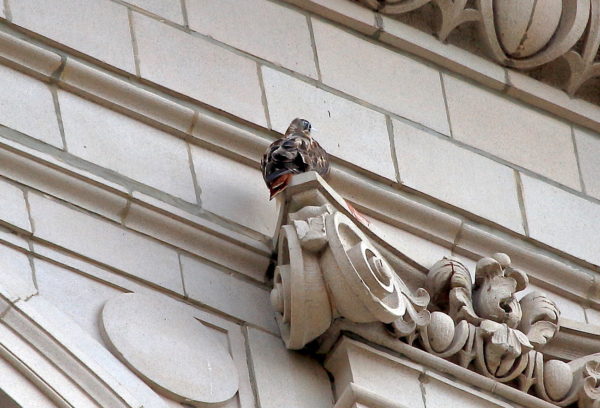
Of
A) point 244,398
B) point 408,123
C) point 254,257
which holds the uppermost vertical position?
point 408,123

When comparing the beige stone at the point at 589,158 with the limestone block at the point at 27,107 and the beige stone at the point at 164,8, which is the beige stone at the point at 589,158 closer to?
the beige stone at the point at 164,8

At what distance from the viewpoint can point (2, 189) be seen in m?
5.55

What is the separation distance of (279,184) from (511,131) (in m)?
1.14

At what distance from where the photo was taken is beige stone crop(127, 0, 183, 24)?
6.26 metres

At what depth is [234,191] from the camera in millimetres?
5941

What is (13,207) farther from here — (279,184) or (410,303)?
(410,303)

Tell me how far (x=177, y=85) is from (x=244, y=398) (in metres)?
0.97

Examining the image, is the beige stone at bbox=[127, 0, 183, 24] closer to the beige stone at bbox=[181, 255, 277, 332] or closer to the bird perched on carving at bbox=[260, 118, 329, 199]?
the bird perched on carving at bbox=[260, 118, 329, 199]

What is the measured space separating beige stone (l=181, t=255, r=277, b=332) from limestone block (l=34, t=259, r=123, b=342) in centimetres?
22

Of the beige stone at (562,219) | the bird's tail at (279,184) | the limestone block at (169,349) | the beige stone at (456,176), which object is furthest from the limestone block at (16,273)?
the beige stone at (562,219)

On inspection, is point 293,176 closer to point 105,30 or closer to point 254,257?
point 254,257

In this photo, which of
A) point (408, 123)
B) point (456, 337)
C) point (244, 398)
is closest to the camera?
point (244, 398)

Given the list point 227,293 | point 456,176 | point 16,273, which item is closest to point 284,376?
point 227,293

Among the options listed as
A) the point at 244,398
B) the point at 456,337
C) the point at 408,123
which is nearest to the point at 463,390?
the point at 456,337
